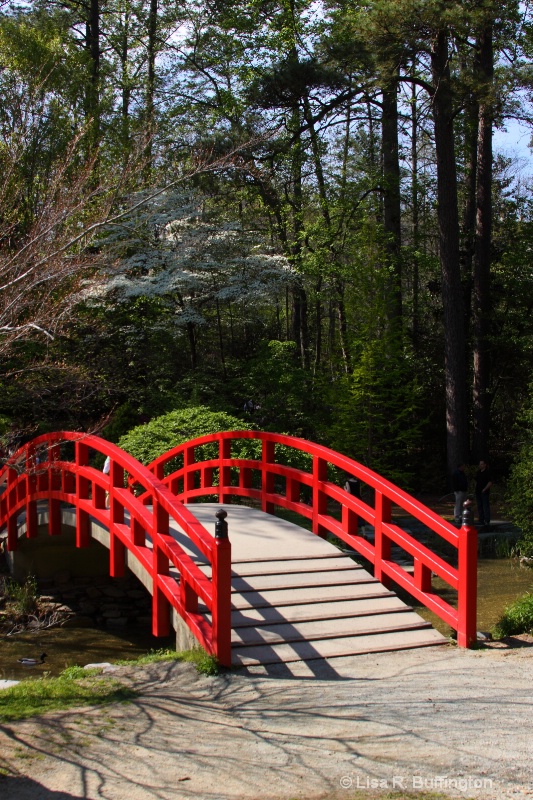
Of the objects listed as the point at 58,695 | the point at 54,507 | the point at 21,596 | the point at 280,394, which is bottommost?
the point at 21,596

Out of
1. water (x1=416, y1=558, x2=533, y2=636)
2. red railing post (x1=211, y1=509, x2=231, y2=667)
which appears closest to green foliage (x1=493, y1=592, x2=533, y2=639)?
water (x1=416, y1=558, x2=533, y2=636)

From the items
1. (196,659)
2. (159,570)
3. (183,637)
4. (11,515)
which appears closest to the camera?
(196,659)

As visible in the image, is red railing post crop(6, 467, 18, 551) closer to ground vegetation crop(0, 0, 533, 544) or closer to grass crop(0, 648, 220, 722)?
ground vegetation crop(0, 0, 533, 544)

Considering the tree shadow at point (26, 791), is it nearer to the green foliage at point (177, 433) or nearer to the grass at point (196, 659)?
the grass at point (196, 659)

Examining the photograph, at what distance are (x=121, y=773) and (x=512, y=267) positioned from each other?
63.6 ft

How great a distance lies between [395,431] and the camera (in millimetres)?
18438

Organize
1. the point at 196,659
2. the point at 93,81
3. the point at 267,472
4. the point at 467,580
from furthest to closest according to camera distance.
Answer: the point at 93,81, the point at 267,472, the point at 467,580, the point at 196,659

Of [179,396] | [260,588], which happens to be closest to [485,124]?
[179,396]

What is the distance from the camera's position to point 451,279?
59.1 feet

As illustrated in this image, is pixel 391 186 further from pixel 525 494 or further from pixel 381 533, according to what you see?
pixel 381 533

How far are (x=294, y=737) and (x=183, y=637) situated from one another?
7.95 ft

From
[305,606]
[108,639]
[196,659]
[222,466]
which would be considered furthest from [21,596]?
[196,659]

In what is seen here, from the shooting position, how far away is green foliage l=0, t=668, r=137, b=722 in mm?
5402

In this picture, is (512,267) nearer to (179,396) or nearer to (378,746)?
(179,396)
